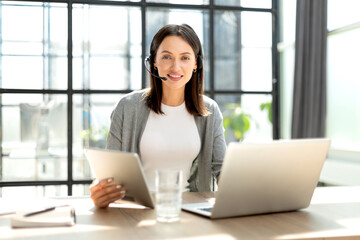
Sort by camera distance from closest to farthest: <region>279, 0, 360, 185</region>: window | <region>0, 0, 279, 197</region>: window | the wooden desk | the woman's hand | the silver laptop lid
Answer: the wooden desk < the silver laptop lid < the woman's hand < <region>279, 0, 360, 185</region>: window < <region>0, 0, 279, 197</region>: window

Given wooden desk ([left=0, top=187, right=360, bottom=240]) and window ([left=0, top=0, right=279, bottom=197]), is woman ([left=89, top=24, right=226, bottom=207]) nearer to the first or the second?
wooden desk ([left=0, top=187, right=360, bottom=240])

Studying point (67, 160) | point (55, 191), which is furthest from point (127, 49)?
point (55, 191)

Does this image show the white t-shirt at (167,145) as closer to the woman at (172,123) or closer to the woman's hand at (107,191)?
the woman at (172,123)

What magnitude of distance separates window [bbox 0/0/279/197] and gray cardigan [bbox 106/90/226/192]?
1.75 meters

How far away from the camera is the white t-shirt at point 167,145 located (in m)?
2.37

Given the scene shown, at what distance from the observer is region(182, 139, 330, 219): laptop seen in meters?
1.31

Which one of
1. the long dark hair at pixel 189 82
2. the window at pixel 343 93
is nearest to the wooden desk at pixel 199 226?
the long dark hair at pixel 189 82

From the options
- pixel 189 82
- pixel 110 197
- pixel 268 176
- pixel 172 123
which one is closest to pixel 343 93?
pixel 189 82

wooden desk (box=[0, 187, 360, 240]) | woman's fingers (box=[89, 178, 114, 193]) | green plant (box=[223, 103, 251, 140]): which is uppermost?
green plant (box=[223, 103, 251, 140])

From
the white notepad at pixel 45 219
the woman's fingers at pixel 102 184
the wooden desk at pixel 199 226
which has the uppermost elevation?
the woman's fingers at pixel 102 184

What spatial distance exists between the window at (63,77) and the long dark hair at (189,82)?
1682 mm

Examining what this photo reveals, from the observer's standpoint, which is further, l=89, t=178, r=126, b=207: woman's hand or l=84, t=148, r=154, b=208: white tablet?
l=89, t=178, r=126, b=207: woman's hand

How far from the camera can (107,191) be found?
152 centimetres

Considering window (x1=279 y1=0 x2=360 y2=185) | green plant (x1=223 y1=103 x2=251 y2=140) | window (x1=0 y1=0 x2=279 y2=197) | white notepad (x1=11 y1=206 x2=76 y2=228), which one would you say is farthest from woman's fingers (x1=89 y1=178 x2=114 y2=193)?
green plant (x1=223 y1=103 x2=251 y2=140)
